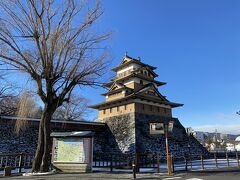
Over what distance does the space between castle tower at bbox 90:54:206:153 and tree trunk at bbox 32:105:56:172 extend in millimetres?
15062

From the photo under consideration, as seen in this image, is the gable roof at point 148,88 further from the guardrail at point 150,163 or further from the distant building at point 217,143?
the distant building at point 217,143

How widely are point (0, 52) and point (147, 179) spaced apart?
362 inches

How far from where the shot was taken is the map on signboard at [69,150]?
41.7ft

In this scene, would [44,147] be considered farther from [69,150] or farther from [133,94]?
[133,94]

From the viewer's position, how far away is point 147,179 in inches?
396

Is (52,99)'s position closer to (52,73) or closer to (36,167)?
(52,73)

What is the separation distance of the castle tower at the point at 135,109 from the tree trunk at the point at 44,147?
15.1 metres

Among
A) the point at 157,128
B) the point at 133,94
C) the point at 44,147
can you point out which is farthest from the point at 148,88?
the point at 44,147

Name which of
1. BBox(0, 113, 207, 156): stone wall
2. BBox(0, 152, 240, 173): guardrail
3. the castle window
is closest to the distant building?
BBox(0, 113, 207, 156): stone wall

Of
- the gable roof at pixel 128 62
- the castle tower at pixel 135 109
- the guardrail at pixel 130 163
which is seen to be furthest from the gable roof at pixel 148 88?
the guardrail at pixel 130 163

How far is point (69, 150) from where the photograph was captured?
1294 centimetres

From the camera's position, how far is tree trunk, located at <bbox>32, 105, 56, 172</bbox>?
12.0 metres

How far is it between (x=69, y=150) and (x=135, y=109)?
18.3 m

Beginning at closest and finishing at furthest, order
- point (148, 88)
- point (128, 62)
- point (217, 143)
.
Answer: point (148, 88), point (128, 62), point (217, 143)
